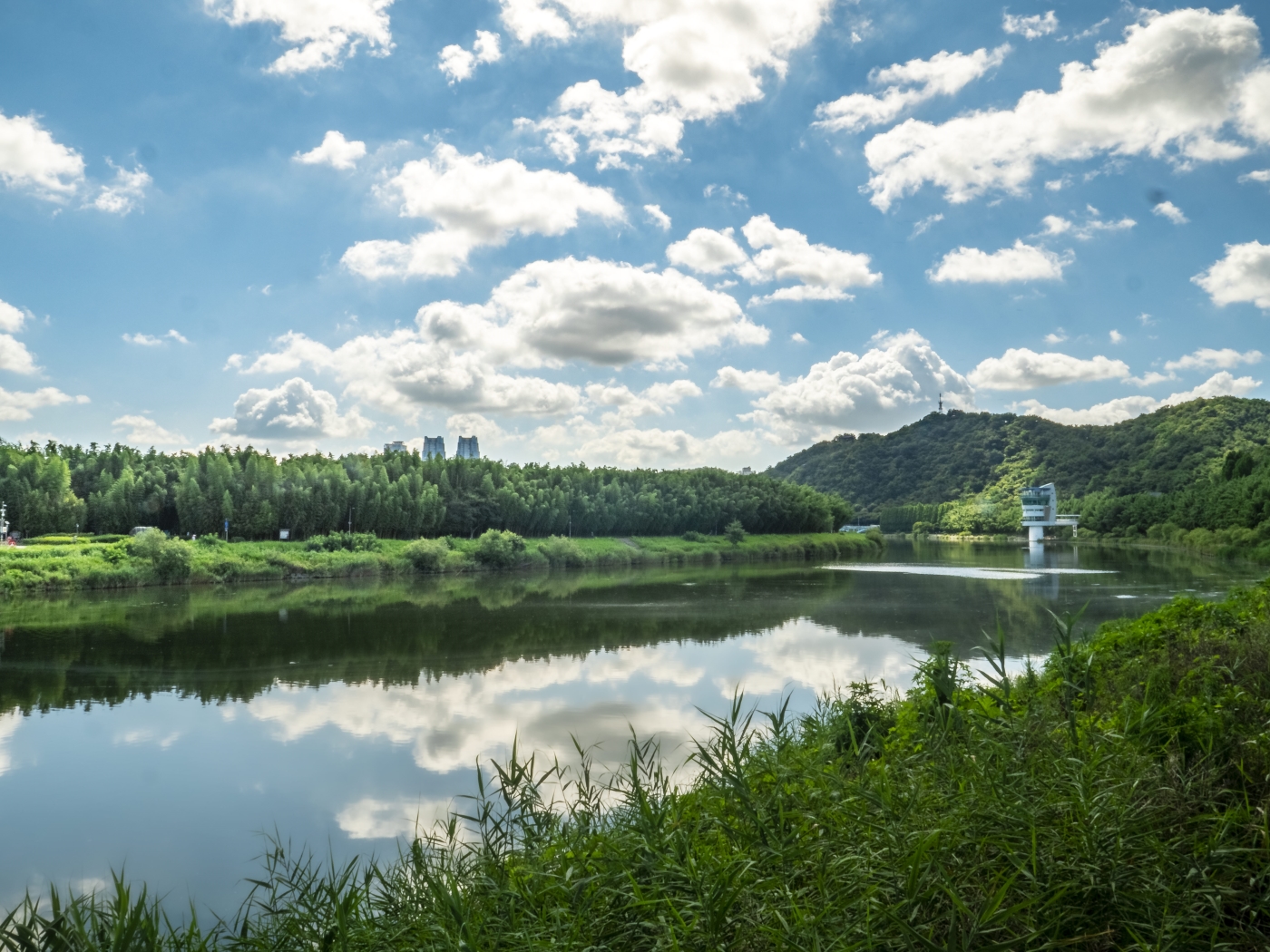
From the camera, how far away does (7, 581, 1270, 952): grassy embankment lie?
10.9 feet

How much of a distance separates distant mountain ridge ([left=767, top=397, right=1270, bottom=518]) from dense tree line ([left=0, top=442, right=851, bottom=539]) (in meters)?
46.9

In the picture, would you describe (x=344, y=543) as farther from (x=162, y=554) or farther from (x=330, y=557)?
Answer: (x=162, y=554)

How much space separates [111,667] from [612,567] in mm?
43090

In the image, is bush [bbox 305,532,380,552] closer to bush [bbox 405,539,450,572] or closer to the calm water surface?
bush [bbox 405,539,450,572]

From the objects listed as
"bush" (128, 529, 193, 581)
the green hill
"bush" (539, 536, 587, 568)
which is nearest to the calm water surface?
"bush" (128, 529, 193, 581)

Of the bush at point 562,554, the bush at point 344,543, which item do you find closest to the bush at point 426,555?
the bush at point 344,543

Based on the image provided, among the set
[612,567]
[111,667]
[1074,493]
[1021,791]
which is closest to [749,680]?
[1021,791]

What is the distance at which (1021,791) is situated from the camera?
4.12 metres

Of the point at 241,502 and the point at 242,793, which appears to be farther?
the point at 241,502

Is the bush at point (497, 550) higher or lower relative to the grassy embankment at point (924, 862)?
lower

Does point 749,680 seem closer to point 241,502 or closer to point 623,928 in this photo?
Result: point 623,928

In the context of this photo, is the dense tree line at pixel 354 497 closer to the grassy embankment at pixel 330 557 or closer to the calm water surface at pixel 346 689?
the grassy embankment at pixel 330 557

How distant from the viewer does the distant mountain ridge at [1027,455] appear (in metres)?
95.4

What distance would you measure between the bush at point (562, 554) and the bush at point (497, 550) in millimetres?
3677
